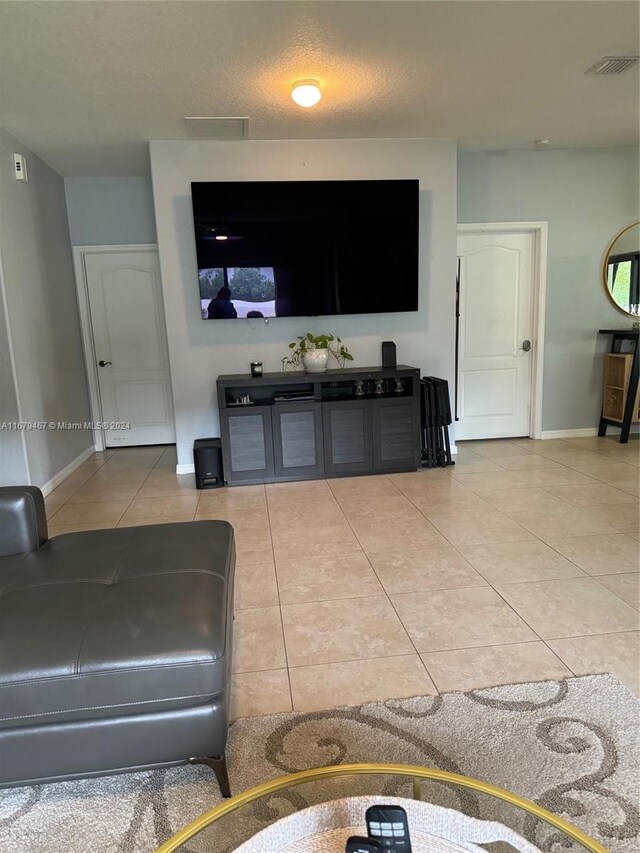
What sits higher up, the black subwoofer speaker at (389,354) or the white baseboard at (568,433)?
the black subwoofer speaker at (389,354)

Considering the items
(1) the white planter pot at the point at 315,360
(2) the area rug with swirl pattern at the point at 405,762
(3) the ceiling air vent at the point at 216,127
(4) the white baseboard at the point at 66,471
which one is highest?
(3) the ceiling air vent at the point at 216,127

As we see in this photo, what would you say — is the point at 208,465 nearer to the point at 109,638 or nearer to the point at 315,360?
the point at 315,360

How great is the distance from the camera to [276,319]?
450cm

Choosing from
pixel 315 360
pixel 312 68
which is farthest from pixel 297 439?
pixel 312 68

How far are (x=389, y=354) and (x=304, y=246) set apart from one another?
1.10 metres

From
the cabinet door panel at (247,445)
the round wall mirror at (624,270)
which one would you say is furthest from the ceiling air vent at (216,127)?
the round wall mirror at (624,270)

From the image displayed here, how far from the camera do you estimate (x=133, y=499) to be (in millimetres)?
3932

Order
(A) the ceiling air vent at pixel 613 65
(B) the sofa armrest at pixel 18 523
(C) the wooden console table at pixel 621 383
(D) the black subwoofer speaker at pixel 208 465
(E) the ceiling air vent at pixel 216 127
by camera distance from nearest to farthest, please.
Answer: (B) the sofa armrest at pixel 18 523, (A) the ceiling air vent at pixel 613 65, (E) the ceiling air vent at pixel 216 127, (D) the black subwoofer speaker at pixel 208 465, (C) the wooden console table at pixel 621 383

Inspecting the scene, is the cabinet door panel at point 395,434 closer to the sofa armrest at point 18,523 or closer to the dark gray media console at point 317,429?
the dark gray media console at point 317,429

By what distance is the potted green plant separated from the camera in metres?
4.33

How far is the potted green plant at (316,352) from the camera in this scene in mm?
4328

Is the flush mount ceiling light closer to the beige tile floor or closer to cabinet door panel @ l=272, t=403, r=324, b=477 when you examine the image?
cabinet door panel @ l=272, t=403, r=324, b=477

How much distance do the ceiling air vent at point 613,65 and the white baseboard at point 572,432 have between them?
3034 mm

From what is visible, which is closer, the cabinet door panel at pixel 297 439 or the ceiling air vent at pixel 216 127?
the ceiling air vent at pixel 216 127
